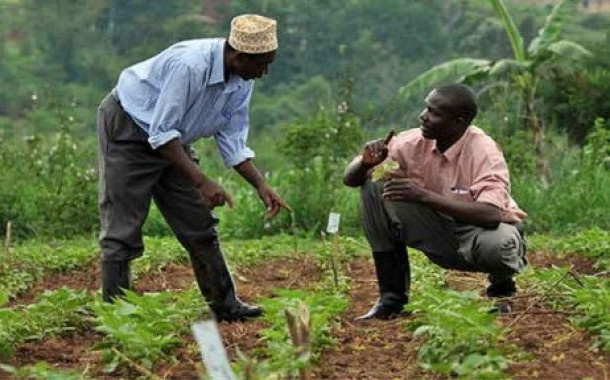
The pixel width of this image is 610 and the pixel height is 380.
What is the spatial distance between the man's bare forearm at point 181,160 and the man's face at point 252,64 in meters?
0.41

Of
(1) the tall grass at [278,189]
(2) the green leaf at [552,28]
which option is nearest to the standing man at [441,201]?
(1) the tall grass at [278,189]

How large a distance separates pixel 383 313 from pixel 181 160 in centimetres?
116

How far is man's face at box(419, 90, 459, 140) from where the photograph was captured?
5.47m

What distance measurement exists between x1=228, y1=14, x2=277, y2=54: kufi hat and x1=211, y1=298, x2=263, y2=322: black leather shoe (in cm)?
129

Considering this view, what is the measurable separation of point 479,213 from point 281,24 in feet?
105

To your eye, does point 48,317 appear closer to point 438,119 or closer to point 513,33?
point 438,119

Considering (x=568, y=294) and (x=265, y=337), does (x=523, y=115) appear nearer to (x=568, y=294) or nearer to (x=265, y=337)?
(x=568, y=294)

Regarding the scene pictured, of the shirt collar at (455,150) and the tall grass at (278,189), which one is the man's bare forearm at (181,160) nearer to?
the shirt collar at (455,150)

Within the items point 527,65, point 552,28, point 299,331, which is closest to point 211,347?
point 299,331

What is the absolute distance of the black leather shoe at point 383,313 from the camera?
5.77 metres

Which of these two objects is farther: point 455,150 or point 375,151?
point 455,150

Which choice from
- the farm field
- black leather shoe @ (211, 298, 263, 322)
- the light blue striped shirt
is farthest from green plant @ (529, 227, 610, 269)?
the light blue striped shirt

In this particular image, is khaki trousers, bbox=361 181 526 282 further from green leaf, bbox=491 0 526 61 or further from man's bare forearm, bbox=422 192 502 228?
green leaf, bbox=491 0 526 61

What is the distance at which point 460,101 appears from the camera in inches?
215
